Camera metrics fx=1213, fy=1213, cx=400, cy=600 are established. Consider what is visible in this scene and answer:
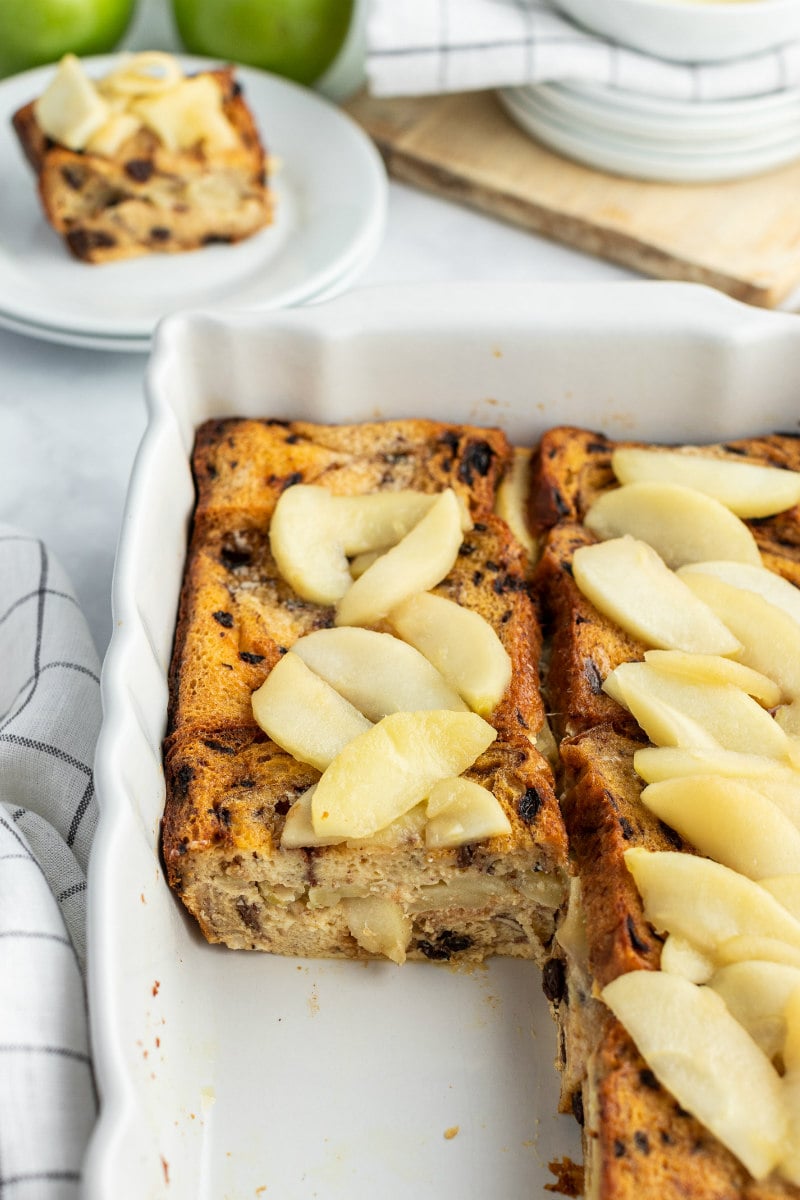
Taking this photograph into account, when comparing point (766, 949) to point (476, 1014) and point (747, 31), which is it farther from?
point (747, 31)

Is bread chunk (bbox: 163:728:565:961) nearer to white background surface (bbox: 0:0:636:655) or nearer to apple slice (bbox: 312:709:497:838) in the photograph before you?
apple slice (bbox: 312:709:497:838)

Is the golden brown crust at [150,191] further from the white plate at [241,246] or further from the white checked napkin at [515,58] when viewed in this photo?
the white checked napkin at [515,58]

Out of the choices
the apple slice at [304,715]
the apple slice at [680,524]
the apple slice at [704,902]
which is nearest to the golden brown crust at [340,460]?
the apple slice at [680,524]

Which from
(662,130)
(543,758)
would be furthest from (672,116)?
(543,758)

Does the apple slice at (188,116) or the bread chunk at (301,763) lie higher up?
the apple slice at (188,116)

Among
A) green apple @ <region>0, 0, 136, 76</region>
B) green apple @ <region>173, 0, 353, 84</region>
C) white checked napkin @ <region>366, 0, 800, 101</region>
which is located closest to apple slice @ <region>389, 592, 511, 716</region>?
white checked napkin @ <region>366, 0, 800, 101</region>

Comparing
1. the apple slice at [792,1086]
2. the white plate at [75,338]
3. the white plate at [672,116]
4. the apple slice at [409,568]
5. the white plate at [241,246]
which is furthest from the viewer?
the white plate at [672,116]
